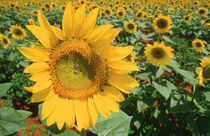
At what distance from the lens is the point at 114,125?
104 cm

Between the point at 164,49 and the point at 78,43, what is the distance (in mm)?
2563

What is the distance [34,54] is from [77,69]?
1.19 feet

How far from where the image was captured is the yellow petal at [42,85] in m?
0.85

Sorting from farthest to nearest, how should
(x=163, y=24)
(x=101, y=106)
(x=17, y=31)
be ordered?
(x=17, y=31), (x=163, y=24), (x=101, y=106)

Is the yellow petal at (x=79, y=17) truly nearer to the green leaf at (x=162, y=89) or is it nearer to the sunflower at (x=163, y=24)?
the green leaf at (x=162, y=89)

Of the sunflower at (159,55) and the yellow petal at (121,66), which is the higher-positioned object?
the yellow petal at (121,66)

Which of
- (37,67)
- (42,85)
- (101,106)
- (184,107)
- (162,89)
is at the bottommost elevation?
(184,107)

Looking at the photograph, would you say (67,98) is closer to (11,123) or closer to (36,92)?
(36,92)

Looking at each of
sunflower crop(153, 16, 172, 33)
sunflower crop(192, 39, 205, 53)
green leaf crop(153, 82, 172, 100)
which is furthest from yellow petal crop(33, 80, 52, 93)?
sunflower crop(192, 39, 205, 53)

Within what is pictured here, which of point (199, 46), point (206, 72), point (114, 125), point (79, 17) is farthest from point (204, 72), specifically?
point (199, 46)

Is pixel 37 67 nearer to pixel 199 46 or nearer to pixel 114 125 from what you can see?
pixel 114 125

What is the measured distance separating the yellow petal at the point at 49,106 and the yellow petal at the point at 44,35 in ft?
1.15

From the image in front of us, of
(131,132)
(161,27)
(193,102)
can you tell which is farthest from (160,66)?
(161,27)

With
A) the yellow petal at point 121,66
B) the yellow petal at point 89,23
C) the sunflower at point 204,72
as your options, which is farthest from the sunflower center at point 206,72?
the yellow petal at point 89,23
